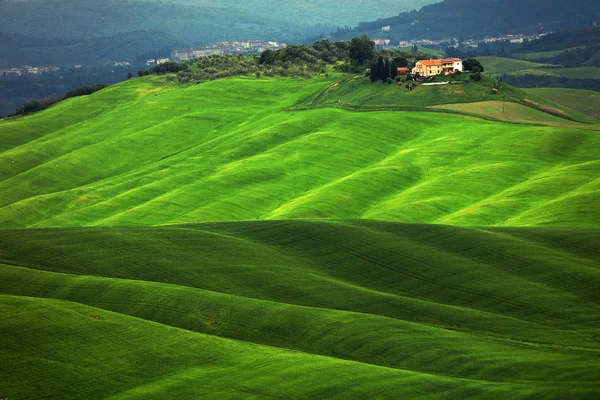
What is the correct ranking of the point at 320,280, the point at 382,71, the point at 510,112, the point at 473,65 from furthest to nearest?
the point at 382,71 → the point at 473,65 → the point at 510,112 → the point at 320,280

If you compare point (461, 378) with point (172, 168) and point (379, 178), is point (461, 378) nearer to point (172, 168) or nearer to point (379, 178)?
point (379, 178)

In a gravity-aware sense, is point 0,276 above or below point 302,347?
above

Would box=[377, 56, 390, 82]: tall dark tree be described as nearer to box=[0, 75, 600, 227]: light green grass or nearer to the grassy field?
box=[0, 75, 600, 227]: light green grass

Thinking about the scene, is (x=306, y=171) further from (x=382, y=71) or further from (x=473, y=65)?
(x=473, y=65)

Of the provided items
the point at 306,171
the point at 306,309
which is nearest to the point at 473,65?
the point at 306,171

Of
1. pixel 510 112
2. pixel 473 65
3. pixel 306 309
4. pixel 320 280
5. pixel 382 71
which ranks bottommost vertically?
pixel 320 280

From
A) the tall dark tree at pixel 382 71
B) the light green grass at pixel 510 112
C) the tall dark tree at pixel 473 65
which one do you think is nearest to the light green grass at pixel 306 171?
the light green grass at pixel 510 112

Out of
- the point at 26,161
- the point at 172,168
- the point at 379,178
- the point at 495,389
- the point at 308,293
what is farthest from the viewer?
the point at 26,161

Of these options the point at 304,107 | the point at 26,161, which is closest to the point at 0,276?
the point at 26,161
